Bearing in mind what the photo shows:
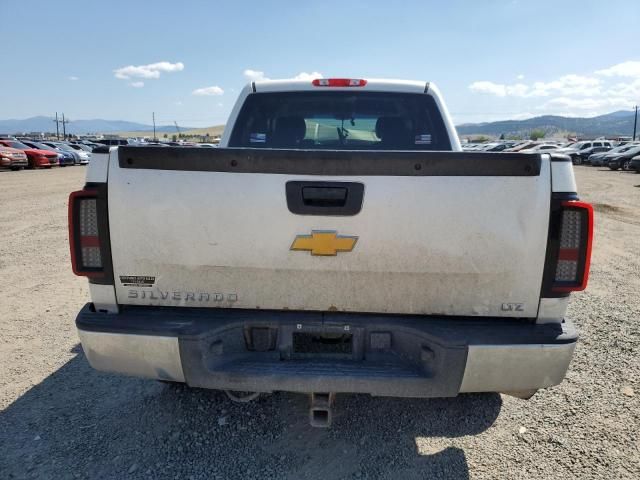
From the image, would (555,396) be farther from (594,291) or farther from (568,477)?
(594,291)

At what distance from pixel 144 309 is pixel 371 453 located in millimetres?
1550

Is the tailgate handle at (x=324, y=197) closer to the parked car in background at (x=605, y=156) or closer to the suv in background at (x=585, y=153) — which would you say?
the parked car in background at (x=605, y=156)

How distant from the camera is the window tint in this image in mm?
3871

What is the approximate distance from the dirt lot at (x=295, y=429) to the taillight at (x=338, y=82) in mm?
2487

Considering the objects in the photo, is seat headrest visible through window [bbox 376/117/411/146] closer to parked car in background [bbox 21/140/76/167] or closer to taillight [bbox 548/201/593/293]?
taillight [bbox 548/201/593/293]

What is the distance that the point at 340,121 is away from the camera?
398 centimetres

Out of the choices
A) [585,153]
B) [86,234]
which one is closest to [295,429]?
[86,234]

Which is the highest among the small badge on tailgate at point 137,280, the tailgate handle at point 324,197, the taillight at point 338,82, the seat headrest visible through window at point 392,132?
the taillight at point 338,82

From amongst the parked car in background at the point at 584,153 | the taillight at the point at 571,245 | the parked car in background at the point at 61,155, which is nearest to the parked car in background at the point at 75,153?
the parked car in background at the point at 61,155

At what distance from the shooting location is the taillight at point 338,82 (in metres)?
3.81

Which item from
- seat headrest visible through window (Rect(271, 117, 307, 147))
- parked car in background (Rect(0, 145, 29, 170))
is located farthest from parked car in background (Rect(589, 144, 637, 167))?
parked car in background (Rect(0, 145, 29, 170))

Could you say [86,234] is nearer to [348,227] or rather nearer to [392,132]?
[348,227]

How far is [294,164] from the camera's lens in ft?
7.13

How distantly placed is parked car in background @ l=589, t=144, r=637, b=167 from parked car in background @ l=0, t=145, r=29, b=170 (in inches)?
1471
